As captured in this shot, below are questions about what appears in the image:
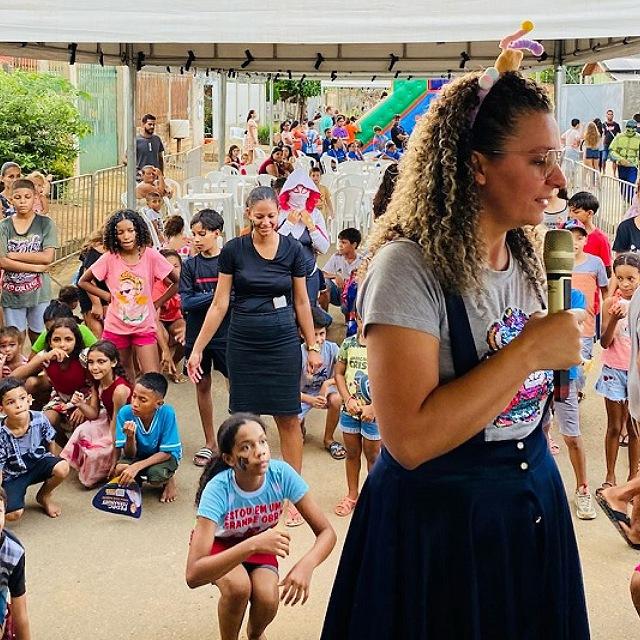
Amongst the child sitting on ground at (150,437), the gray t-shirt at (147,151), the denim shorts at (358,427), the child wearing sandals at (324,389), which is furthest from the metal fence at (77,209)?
the denim shorts at (358,427)

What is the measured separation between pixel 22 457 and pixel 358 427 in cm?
178

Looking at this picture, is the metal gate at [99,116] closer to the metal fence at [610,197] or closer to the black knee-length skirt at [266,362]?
the metal fence at [610,197]

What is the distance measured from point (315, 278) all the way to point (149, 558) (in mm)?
2846

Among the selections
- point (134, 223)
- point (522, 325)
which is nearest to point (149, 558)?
point (134, 223)

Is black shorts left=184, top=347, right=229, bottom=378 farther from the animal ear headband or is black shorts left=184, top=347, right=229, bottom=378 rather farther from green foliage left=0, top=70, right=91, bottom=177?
green foliage left=0, top=70, right=91, bottom=177

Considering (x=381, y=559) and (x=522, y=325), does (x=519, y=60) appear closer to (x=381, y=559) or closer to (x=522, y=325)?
(x=522, y=325)

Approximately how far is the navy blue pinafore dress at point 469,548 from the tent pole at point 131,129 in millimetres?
7640

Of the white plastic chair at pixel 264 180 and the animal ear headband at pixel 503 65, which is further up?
the white plastic chair at pixel 264 180

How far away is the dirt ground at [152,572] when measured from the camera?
4023 mm

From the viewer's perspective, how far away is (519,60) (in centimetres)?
191

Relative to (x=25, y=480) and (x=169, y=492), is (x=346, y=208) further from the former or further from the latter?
(x=25, y=480)

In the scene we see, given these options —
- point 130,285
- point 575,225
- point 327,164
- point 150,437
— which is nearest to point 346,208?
point 327,164

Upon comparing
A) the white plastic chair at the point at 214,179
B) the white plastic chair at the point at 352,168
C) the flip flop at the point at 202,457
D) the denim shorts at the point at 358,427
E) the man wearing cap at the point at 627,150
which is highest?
the man wearing cap at the point at 627,150

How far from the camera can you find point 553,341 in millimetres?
1711
